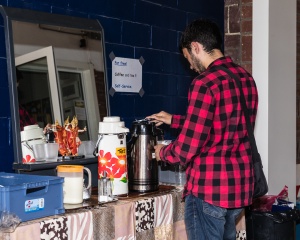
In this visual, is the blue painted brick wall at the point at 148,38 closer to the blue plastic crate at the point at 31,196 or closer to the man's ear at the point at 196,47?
the man's ear at the point at 196,47

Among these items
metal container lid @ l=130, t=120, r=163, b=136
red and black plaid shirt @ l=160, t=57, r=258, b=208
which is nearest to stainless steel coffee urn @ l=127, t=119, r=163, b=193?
metal container lid @ l=130, t=120, r=163, b=136

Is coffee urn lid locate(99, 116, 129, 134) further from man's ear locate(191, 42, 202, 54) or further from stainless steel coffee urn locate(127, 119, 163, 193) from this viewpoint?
man's ear locate(191, 42, 202, 54)

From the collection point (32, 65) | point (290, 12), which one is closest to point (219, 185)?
point (32, 65)

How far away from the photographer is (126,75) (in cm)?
343

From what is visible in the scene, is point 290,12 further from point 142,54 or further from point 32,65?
point 32,65

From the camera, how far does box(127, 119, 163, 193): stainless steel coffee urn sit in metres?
3.00

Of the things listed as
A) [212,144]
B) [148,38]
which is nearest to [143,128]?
[212,144]

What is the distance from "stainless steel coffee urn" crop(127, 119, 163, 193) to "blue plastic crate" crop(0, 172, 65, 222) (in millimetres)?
678

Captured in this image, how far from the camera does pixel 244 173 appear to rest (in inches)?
107

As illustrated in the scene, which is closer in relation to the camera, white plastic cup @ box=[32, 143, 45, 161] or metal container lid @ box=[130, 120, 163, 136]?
white plastic cup @ box=[32, 143, 45, 161]

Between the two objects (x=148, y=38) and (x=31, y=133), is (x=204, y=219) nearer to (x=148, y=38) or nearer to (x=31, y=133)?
(x=31, y=133)

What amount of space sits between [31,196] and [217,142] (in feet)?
2.89

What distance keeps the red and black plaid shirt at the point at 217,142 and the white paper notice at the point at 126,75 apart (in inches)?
28.7

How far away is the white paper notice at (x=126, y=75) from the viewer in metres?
3.36
